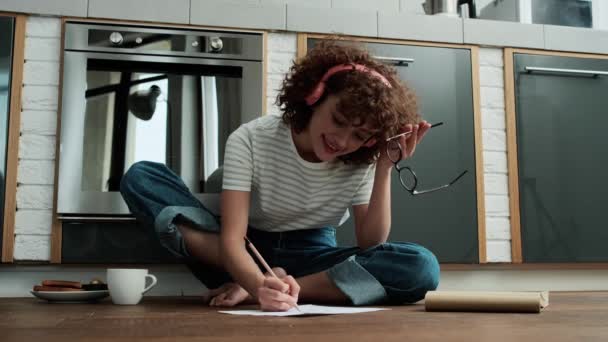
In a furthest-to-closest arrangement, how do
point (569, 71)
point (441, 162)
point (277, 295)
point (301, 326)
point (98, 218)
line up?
point (569, 71) → point (441, 162) → point (98, 218) → point (277, 295) → point (301, 326)

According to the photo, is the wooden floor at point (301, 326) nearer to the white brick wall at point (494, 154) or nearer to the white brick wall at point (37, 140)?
the white brick wall at point (37, 140)

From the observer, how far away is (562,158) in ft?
7.92

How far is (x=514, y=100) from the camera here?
241 centimetres

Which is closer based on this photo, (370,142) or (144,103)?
(370,142)

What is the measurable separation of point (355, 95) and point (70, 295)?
86 centimetres

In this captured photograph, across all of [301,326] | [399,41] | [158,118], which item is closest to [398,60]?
[399,41]

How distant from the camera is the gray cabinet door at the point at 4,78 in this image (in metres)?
2.05

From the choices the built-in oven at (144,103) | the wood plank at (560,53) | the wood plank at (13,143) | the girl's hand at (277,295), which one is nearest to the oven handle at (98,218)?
the built-in oven at (144,103)

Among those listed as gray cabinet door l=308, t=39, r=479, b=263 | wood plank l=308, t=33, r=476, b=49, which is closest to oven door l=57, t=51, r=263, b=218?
wood plank l=308, t=33, r=476, b=49

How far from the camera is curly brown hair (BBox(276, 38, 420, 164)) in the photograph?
1.42 m

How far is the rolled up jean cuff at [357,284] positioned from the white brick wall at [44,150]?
83 cm

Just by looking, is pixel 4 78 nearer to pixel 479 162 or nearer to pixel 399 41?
pixel 399 41

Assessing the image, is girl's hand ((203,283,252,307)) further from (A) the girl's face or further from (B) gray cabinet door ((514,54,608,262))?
(B) gray cabinet door ((514,54,608,262))

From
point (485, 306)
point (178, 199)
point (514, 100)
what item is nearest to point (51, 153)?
point (178, 199)
